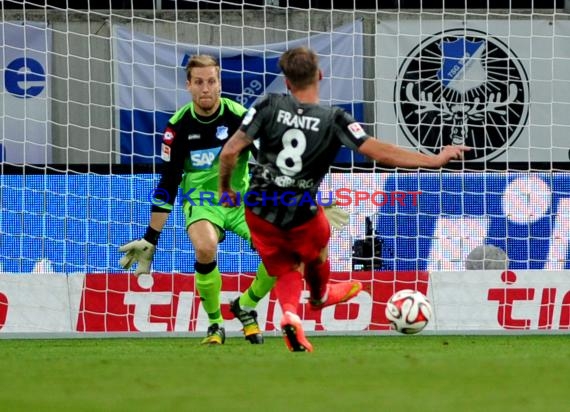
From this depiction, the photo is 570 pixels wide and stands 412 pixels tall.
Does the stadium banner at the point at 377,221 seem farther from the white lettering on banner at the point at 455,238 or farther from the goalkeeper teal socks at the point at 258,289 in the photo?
the goalkeeper teal socks at the point at 258,289

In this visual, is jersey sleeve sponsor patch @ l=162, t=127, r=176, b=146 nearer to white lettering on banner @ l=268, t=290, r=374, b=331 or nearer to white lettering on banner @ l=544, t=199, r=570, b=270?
white lettering on banner @ l=268, t=290, r=374, b=331

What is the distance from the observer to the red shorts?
294 inches

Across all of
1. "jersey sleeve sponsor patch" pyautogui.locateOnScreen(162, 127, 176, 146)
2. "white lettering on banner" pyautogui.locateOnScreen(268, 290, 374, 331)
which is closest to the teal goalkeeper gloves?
"jersey sleeve sponsor patch" pyautogui.locateOnScreen(162, 127, 176, 146)

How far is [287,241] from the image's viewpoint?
750 cm

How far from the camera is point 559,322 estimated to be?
11648 millimetres

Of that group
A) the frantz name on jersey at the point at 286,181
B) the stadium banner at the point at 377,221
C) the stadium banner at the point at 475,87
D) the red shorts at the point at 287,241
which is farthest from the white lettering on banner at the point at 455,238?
the frantz name on jersey at the point at 286,181

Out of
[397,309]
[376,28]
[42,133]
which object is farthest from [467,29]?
[397,309]

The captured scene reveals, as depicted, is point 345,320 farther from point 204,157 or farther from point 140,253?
point 204,157

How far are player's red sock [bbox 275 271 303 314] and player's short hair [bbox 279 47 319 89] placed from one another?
106 cm

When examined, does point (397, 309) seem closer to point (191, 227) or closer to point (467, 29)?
point (191, 227)

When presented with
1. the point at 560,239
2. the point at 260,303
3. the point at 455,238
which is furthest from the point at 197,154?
the point at 560,239

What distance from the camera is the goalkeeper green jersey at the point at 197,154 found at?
30.2 feet

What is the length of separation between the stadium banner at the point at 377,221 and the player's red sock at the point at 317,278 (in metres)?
4.25

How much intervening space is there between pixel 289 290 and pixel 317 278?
30 centimetres
